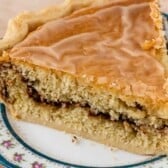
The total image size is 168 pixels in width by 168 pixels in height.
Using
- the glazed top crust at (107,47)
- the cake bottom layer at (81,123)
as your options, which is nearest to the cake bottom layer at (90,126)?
the cake bottom layer at (81,123)

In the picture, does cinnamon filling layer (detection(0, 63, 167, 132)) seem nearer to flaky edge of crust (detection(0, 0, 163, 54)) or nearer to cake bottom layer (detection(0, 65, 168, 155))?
cake bottom layer (detection(0, 65, 168, 155))

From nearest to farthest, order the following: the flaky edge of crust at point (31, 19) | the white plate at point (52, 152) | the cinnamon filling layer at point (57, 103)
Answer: the white plate at point (52, 152) < the cinnamon filling layer at point (57, 103) < the flaky edge of crust at point (31, 19)

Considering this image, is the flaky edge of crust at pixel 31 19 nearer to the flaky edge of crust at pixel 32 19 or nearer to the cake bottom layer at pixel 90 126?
the flaky edge of crust at pixel 32 19

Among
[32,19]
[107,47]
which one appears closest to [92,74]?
[107,47]

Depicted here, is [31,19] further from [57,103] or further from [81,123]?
[81,123]

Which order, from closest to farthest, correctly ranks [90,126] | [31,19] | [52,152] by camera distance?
[52,152] < [90,126] < [31,19]

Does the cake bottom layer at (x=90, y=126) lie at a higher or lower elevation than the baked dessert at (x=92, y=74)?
lower

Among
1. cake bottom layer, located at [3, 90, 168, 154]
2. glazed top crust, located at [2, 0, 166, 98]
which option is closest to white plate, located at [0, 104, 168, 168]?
cake bottom layer, located at [3, 90, 168, 154]
